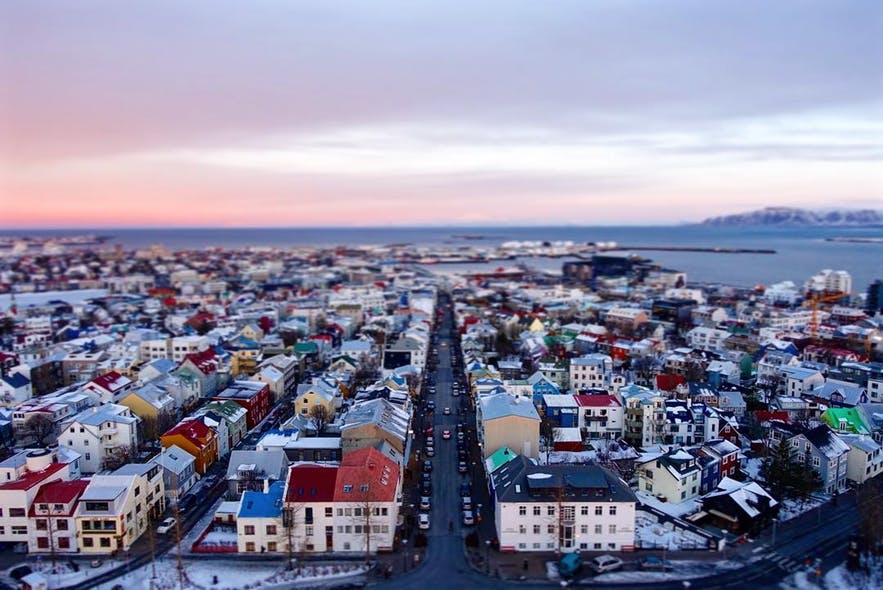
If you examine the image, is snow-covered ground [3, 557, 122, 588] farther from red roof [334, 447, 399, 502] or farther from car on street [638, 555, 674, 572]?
car on street [638, 555, 674, 572]

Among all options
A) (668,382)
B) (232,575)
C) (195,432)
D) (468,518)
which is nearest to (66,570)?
(232,575)

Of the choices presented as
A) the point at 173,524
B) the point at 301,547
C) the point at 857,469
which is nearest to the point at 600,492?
the point at 301,547

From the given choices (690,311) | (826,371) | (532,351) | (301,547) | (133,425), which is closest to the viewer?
(301,547)

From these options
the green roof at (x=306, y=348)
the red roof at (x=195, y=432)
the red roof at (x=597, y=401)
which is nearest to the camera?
the red roof at (x=195, y=432)

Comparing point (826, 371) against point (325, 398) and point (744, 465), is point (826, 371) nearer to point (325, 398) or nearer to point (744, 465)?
point (744, 465)

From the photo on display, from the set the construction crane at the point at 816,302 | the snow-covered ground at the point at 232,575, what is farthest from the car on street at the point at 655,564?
the construction crane at the point at 816,302

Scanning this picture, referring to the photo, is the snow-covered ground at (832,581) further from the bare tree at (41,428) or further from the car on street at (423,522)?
the bare tree at (41,428)

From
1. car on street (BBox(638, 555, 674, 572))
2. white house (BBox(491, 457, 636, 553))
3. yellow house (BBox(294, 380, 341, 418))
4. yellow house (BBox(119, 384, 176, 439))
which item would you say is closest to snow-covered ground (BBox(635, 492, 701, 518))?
white house (BBox(491, 457, 636, 553))
